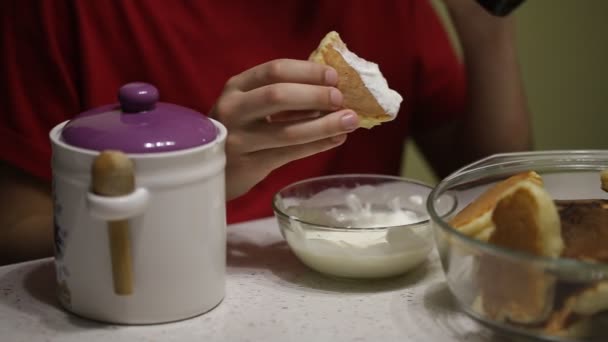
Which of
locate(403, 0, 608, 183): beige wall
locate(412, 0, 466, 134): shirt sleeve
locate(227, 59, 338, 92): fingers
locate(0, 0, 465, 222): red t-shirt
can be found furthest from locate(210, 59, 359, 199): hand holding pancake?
locate(403, 0, 608, 183): beige wall

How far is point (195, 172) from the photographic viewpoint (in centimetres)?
65

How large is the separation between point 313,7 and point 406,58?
0.21 metres

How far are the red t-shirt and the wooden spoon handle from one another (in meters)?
0.43

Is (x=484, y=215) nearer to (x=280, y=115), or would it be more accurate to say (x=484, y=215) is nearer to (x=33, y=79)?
Answer: (x=280, y=115)

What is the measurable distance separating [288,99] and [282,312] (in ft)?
0.68

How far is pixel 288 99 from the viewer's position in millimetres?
754

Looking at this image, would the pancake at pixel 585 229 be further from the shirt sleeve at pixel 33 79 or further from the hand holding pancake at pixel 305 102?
the shirt sleeve at pixel 33 79

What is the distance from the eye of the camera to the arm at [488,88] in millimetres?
1296

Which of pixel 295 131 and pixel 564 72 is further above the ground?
pixel 295 131

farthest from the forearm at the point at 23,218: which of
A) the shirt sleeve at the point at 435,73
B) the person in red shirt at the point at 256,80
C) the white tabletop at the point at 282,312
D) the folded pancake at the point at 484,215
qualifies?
the shirt sleeve at the point at 435,73

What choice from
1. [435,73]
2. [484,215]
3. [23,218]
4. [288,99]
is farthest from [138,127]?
[435,73]

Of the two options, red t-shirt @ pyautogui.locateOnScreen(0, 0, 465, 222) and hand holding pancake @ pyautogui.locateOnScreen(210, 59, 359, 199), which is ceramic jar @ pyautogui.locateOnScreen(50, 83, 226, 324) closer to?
hand holding pancake @ pyautogui.locateOnScreen(210, 59, 359, 199)

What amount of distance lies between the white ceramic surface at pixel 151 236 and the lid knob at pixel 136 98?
61 mm

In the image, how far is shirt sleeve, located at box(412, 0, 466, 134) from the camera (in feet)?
4.46
